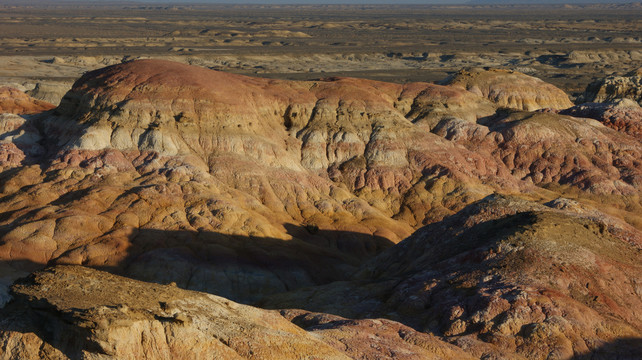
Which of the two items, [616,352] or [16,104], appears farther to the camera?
[16,104]

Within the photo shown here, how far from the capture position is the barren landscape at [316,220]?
2697cm

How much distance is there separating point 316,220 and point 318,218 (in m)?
0.39

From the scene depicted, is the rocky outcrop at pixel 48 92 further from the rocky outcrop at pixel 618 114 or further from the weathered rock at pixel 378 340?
the weathered rock at pixel 378 340

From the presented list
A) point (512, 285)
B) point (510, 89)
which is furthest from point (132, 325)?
point (510, 89)

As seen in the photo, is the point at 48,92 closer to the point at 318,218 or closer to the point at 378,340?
the point at 318,218

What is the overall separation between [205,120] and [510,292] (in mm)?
36525

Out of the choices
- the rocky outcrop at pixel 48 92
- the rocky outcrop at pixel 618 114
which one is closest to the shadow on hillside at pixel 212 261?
the rocky outcrop at pixel 618 114

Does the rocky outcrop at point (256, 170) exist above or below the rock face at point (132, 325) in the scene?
below

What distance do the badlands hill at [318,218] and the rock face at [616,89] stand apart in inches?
371

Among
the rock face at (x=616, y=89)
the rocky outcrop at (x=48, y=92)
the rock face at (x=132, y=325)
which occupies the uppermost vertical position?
the rock face at (x=132, y=325)

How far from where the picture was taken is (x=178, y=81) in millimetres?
68062

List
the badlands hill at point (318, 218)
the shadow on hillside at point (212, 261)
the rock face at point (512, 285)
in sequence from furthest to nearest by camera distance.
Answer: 1. the shadow on hillside at point (212, 261)
2. the rock face at point (512, 285)
3. the badlands hill at point (318, 218)

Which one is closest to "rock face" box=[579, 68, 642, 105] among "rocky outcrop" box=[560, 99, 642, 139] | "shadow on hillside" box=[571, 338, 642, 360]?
"rocky outcrop" box=[560, 99, 642, 139]

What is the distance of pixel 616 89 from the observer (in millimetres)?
106875
